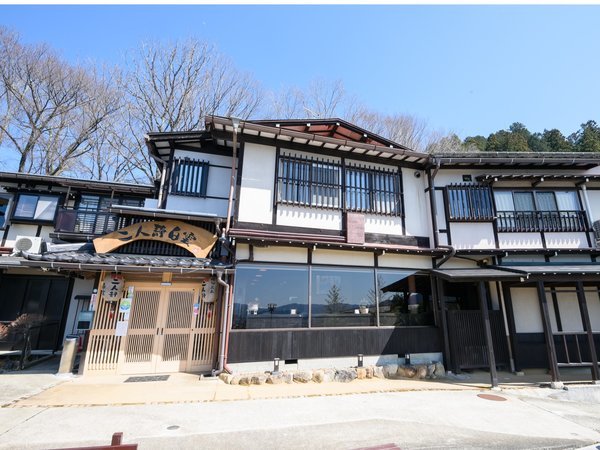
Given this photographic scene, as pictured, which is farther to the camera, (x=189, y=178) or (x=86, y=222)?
(x=86, y=222)

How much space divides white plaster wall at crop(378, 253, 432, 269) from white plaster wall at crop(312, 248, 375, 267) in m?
0.44

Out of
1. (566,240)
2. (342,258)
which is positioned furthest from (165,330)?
(566,240)

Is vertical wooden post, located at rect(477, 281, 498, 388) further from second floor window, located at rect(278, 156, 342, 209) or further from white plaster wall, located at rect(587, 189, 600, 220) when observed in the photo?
white plaster wall, located at rect(587, 189, 600, 220)

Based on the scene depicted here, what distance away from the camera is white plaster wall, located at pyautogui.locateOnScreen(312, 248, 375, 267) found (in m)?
8.86

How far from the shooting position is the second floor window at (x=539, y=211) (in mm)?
10195

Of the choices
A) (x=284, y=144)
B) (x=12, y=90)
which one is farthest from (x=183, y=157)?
(x=12, y=90)

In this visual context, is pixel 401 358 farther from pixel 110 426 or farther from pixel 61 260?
pixel 61 260

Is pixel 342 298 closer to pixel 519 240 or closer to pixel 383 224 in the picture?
pixel 383 224

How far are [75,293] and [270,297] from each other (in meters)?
7.78

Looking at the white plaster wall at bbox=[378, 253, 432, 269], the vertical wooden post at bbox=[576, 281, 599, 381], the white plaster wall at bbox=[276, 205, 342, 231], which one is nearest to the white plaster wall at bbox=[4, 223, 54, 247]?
the white plaster wall at bbox=[276, 205, 342, 231]

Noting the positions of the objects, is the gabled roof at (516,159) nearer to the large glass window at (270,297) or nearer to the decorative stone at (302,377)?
the large glass window at (270,297)

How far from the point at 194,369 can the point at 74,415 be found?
3.39 meters

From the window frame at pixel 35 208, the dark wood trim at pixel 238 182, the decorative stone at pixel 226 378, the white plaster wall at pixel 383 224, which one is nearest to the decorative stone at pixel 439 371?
the white plaster wall at pixel 383 224

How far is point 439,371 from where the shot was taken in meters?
8.80
